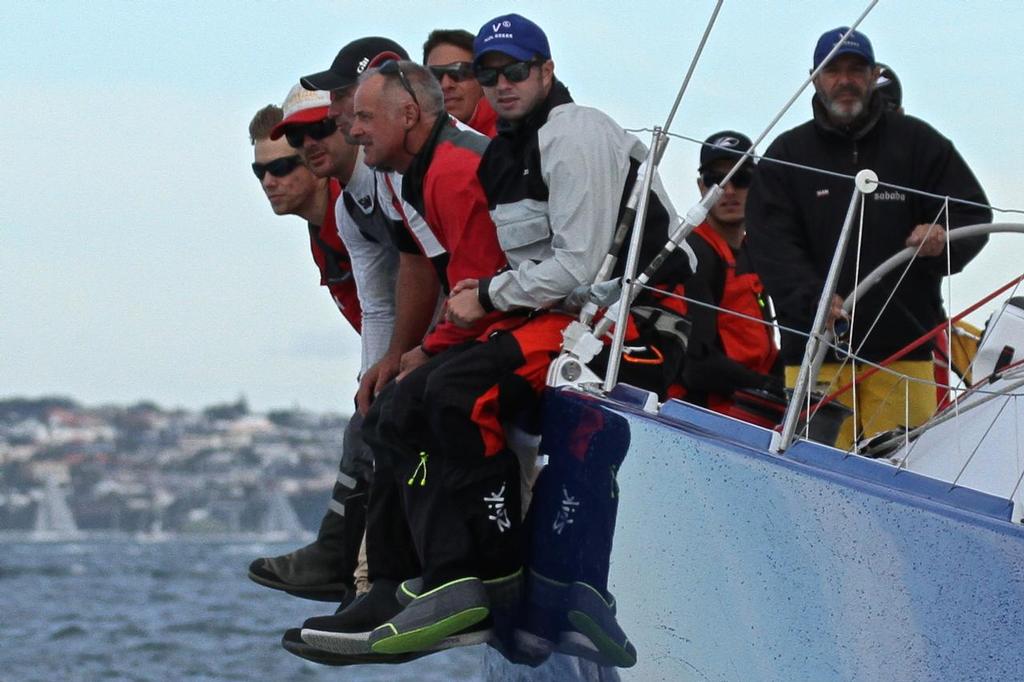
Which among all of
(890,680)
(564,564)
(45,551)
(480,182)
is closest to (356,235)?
(480,182)

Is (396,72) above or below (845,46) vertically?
below

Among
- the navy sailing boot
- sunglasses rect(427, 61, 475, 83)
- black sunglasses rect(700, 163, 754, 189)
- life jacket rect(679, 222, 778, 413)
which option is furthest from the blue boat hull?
black sunglasses rect(700, 163, 754, 189)

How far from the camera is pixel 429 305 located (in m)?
6.31

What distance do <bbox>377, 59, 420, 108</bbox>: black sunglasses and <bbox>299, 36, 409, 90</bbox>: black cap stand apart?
0.38 metres

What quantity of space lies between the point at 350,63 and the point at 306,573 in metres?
1.56

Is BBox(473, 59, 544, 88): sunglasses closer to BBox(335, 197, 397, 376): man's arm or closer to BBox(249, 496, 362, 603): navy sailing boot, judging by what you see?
BBox(335, 197, 397, 376): man's arm

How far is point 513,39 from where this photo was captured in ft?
17.9

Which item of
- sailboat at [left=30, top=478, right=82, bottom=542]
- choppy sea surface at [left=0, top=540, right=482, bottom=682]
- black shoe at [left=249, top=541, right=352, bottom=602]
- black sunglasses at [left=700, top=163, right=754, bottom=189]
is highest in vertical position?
black sunglasses at [left=700, top=163, right=754, bottom=189]

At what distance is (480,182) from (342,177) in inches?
40.1

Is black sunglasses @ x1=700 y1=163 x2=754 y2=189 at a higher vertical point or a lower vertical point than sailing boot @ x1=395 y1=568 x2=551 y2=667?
higher

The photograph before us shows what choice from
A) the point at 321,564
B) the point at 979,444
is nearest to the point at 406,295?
the point at 321,564

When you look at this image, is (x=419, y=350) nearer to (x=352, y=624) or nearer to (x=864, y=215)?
(x=352, y=624)

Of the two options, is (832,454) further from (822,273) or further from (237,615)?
(237,615)

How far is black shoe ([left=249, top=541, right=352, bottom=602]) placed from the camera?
672cm
